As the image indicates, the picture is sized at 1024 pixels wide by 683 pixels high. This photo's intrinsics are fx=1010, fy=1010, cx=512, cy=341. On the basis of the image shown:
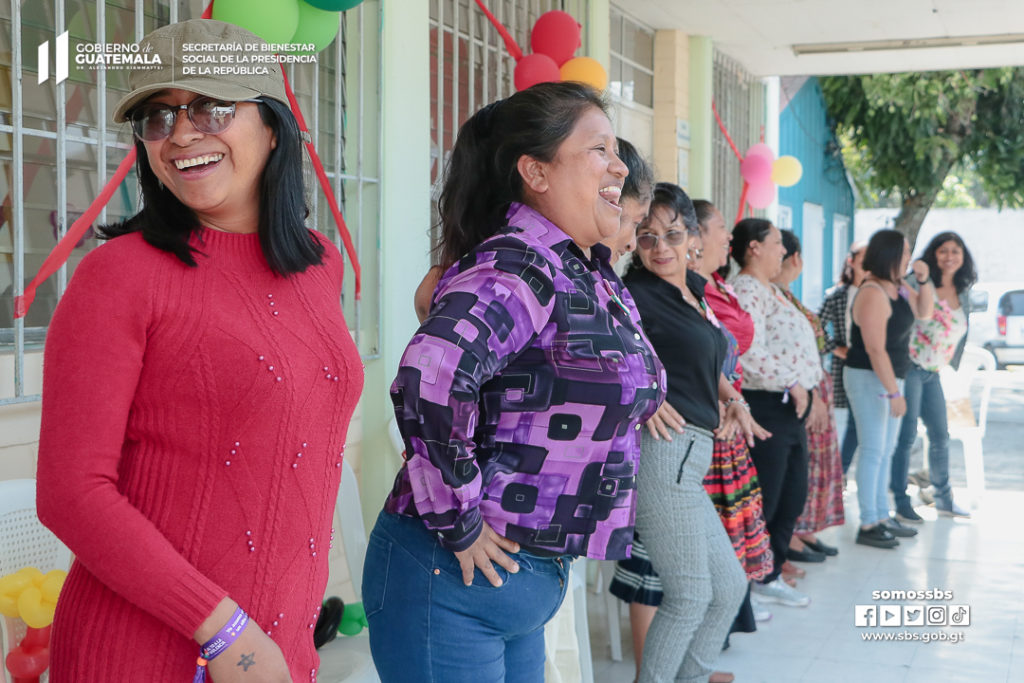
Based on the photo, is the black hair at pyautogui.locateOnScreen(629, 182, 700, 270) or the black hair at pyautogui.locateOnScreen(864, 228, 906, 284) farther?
the black hair at pyautogui.locateOnScreen(864, 228, 906, 284)

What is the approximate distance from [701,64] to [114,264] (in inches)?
241

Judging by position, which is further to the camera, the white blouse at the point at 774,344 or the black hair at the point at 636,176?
the white blouse at the point at 774,344

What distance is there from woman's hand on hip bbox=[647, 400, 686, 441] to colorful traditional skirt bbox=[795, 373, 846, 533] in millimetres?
2270

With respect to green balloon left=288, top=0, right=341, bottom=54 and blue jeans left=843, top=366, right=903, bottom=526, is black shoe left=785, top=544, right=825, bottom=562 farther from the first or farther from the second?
→ green balloon left=288, top=0, right=341, bottom=54

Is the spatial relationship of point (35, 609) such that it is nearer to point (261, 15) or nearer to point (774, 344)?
point (261, 15)

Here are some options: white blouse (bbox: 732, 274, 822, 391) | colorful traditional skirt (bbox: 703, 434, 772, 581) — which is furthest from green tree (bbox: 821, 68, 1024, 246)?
colorful traditional skirt (bbox: 703, 434, 772, 581)


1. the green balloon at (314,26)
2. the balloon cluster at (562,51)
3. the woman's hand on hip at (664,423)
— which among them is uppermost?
the balloon cluster at (562,51)

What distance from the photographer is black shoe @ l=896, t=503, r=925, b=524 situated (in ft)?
18.7

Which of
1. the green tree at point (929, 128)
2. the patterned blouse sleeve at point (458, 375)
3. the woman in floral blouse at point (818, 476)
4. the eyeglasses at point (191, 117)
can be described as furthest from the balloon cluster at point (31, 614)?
the green tree at point (929, 128)

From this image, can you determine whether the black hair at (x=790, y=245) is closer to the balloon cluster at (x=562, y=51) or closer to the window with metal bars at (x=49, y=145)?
the balloon cluster at (x=562, y=51)

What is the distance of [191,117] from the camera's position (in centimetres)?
123

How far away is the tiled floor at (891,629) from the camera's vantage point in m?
3.49

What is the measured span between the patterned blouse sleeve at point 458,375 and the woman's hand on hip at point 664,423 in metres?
1.19

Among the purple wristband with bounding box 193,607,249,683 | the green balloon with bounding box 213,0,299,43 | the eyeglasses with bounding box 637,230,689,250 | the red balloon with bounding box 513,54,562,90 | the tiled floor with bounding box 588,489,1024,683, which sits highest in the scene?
the red balloon with bounding box 513,54,562,90
